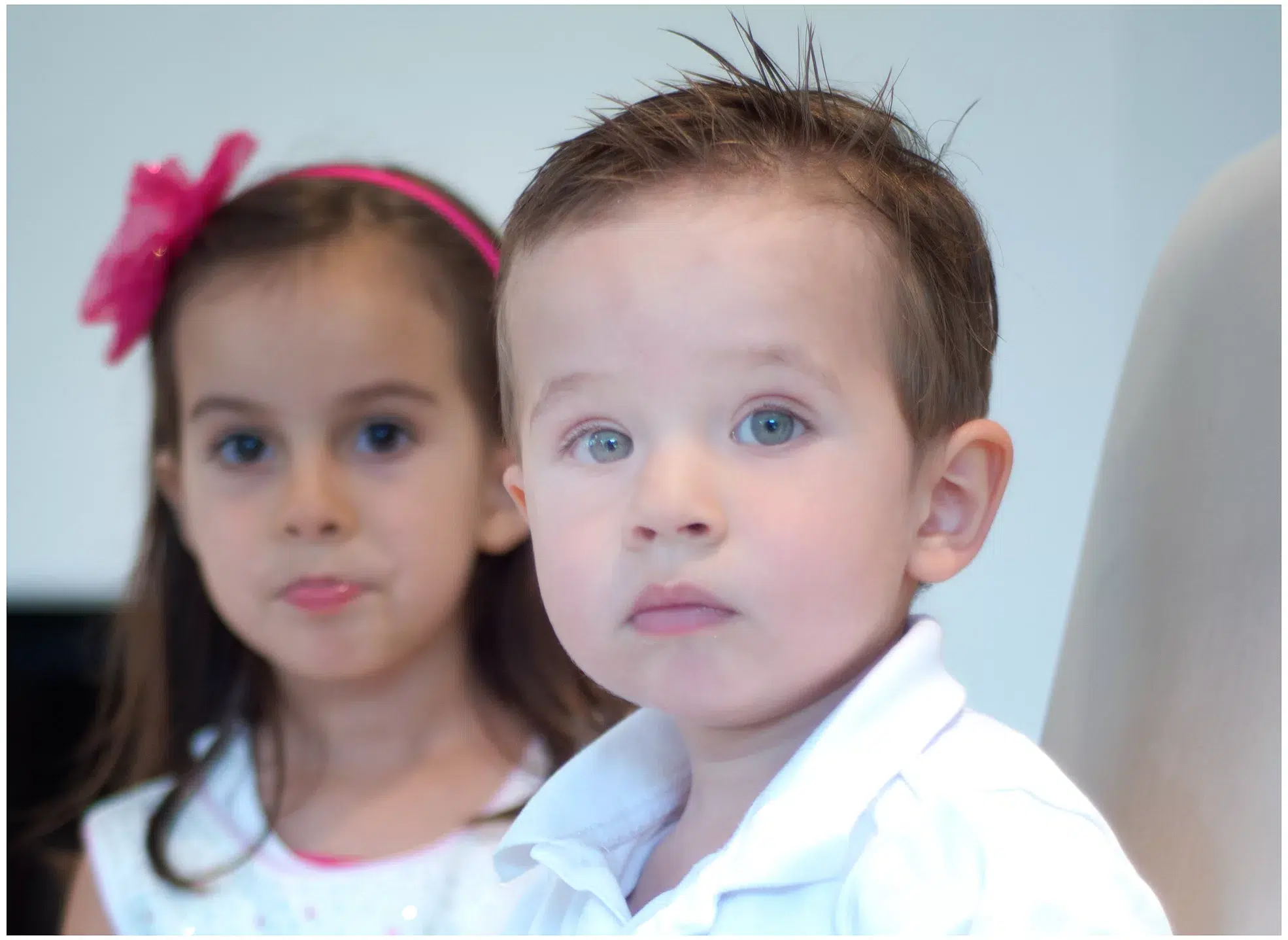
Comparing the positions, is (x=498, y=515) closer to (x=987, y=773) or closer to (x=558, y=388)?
(x=558, y=388)

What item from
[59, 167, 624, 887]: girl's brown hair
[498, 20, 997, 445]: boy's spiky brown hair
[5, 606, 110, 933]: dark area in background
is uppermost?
[498, 20, 997, 445]: boy's spiky brown hair

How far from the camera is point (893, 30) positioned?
0.93 meters

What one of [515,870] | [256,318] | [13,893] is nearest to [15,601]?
[13,893]

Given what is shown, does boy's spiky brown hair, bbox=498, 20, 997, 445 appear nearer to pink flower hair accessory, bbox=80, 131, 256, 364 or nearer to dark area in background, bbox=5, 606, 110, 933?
pink flower hair accessory, bbox=80, 131, 256, 364

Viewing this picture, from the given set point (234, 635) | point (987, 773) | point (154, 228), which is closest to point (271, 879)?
point (234, 635)

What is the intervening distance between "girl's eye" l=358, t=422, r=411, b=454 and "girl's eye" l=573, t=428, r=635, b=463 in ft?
1.03

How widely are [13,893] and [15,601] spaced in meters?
0.31

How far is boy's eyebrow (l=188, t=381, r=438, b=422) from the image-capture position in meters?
0.92

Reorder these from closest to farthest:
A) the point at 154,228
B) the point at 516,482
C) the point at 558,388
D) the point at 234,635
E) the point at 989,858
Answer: the point at 989,858 → the point at 558,388 → the point at 516,482 → the point at 154,228 → the point at 234,635

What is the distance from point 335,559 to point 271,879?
26 centimetres

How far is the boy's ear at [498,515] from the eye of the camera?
3.18 ft

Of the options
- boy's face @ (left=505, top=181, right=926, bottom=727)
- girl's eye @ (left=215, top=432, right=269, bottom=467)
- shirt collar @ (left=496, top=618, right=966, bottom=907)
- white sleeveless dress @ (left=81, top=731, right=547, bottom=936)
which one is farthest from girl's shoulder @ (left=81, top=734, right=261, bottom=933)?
boy's face @ (left=505, top=181, right=926, bottom=727)

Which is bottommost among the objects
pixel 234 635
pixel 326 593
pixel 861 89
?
pixel 234 635

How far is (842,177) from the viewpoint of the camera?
2.09 feet
